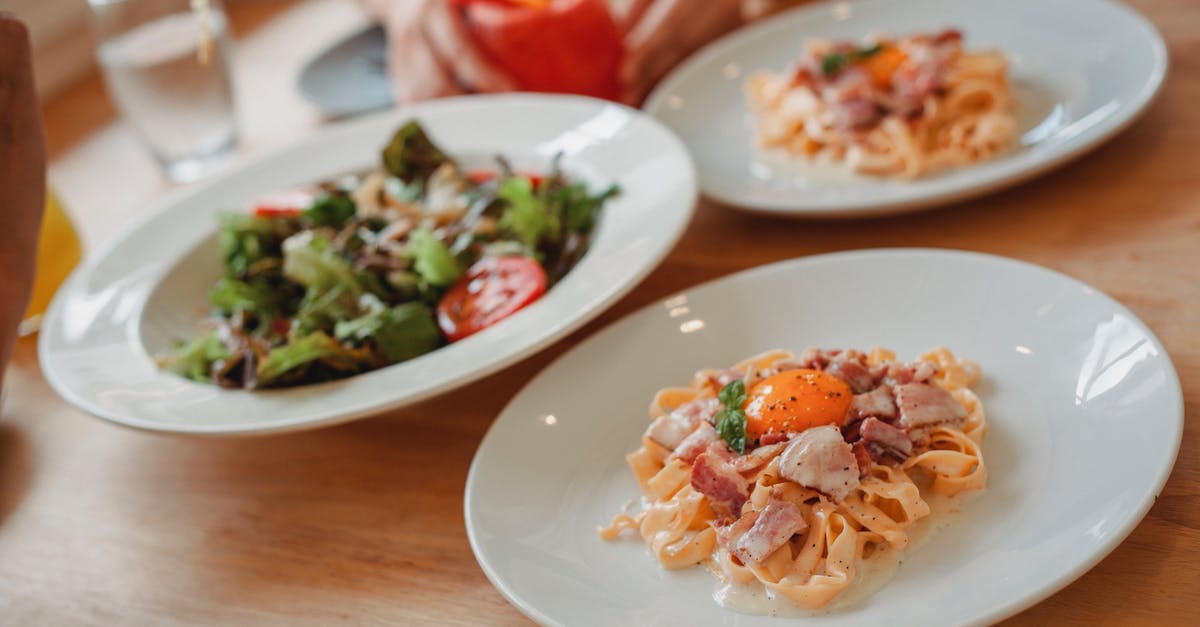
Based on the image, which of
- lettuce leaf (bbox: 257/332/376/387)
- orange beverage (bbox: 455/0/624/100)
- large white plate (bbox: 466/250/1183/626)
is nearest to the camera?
large white plate (bbox: 466/250/1183/626)

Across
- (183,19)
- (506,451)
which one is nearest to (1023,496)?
(506,451)

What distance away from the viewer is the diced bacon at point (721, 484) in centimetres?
163

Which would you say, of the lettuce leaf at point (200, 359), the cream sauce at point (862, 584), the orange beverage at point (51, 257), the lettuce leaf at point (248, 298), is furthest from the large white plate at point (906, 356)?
the orange beverage at point (51, 257)

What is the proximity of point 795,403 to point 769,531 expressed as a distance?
0.78 feet

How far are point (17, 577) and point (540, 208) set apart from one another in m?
1.30

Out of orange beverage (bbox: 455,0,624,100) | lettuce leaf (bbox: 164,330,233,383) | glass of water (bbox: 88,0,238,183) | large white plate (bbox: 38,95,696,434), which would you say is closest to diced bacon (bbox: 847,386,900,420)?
large white plate (bbox: 38,95,696,434)

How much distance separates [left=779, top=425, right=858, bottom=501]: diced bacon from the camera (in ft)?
5.22

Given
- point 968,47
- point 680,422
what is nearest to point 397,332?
point 680,422

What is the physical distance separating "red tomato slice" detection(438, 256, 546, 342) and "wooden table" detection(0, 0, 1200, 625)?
0.16 metres

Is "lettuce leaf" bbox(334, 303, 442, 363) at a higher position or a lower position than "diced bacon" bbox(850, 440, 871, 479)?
lower

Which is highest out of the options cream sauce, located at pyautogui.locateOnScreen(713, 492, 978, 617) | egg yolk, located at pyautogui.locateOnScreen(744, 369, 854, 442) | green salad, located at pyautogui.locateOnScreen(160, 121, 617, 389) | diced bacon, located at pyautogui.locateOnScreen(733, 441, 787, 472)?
egg yolk, located at pyautogui.locateOnScreen(744, 369, 854, 442)

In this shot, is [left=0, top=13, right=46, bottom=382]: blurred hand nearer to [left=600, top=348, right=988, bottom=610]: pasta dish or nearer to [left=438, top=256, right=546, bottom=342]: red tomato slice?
[left=438, top=256, right=546, bottom=342]: red tomato slice

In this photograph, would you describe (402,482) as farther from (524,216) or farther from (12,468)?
(12,468)

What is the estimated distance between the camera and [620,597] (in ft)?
5.16
